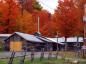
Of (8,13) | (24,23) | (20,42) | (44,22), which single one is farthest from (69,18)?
(44,22)

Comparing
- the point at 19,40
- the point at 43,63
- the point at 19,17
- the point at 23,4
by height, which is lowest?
the point at 43,63

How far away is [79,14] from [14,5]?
14207mm

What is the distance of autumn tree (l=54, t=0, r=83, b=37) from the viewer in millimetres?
76250

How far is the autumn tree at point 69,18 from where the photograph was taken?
76.2 metres

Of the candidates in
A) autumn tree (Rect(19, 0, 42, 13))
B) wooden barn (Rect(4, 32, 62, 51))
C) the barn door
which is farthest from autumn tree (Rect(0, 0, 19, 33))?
autumn tree (Rect(19, 0, 42, 13))

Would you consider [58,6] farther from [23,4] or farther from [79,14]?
[23,4]

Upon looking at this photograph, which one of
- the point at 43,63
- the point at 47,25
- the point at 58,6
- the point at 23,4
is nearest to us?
the point at 43,63

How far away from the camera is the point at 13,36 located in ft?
238

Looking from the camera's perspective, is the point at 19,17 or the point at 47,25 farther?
the point at 47,25

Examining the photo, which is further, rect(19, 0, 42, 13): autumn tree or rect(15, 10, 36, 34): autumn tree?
rect(19, 0, 42, 13): autumn tree

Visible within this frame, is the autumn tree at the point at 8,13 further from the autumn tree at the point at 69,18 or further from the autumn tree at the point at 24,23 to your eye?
the autumn tree at the point at 69,18

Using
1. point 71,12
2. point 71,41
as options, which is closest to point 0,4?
point 71,12

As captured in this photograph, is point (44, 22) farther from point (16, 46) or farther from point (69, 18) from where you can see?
point (16, 46)

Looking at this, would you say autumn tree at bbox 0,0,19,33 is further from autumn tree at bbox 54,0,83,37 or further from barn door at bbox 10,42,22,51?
autumn tree at bbox 54,0,83,37
